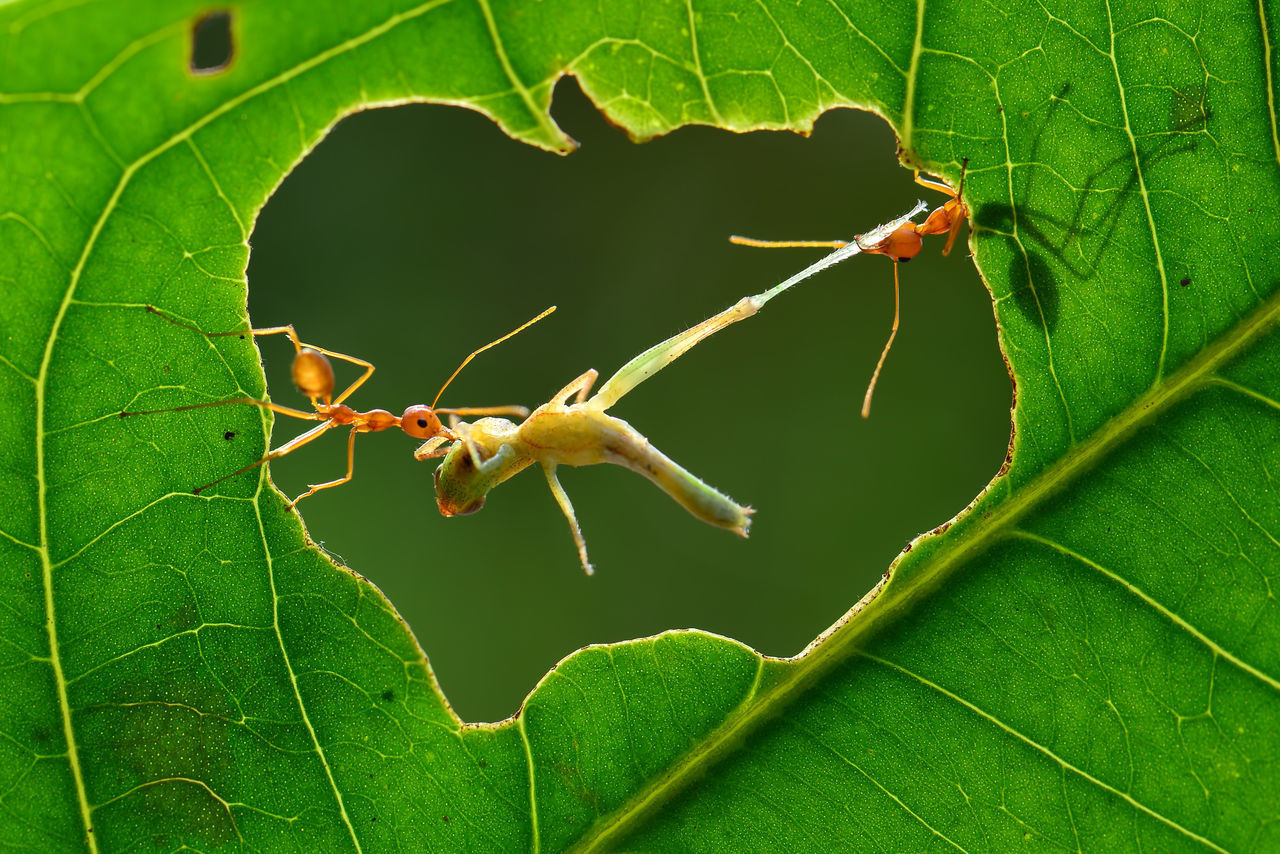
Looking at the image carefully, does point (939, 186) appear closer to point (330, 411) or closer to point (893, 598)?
point (893, 598)

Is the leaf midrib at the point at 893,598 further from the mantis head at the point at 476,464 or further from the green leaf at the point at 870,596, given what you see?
the mantis head at the point at 476,464

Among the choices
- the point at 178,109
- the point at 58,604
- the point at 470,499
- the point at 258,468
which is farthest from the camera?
the point at 470,499

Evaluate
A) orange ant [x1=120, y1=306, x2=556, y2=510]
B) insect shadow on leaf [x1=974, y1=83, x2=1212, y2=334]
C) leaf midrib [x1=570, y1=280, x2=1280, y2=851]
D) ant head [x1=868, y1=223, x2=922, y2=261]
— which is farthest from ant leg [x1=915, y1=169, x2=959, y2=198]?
orange ant [x1=120, y1=306, x2=556, y2=510]

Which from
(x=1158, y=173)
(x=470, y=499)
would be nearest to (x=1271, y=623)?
(x=1158, y=173)

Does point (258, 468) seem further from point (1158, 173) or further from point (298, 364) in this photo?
point (1158, 173)

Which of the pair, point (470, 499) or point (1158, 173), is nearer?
point (1158, 173)

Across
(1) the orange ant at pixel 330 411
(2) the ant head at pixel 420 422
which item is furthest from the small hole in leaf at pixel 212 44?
(2) the ant head at pixel 420 422

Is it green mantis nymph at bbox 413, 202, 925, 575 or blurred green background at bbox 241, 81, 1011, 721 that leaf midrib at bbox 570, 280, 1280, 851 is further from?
blurred green background at bbox 241, 81, 1011, 721
